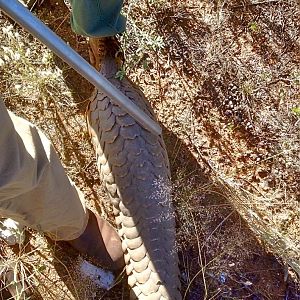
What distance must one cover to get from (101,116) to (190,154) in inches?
16.6

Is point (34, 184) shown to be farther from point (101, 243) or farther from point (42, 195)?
point (101, 243)

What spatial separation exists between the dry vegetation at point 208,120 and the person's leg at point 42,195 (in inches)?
5.2

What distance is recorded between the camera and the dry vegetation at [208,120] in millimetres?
2346

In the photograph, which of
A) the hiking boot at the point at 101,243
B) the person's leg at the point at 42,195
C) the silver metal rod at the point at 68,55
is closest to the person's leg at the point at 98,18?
the silver metal rod at the point at 68,55

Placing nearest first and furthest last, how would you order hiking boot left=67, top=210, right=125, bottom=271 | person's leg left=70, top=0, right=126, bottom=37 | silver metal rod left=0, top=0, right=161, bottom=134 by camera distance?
silver metal rod left=0, top=0, right=161, bottom=134, person's leg left=70, top=0, right=126, bottom=37, hiking boot left=67, top=210, right=125, bottom=271

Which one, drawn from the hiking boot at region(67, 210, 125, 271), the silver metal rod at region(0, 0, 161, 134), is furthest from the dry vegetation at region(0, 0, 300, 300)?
the silver metal rod at region(0, 0, 161, 134)

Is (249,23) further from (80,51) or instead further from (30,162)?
(30,162)

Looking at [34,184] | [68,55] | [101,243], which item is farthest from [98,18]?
[101,243]

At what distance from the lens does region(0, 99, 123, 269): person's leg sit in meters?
1.61

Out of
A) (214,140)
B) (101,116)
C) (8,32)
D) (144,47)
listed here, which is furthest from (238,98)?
(8,32)

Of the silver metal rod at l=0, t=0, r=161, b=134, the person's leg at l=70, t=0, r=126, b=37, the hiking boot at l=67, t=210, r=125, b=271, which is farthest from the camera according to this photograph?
the hiking boot at l=67, t=210, r=125, b=271

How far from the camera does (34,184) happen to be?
5.75 feet

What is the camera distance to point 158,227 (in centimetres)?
218

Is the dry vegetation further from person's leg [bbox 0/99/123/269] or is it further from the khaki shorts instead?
the khaki shorts
